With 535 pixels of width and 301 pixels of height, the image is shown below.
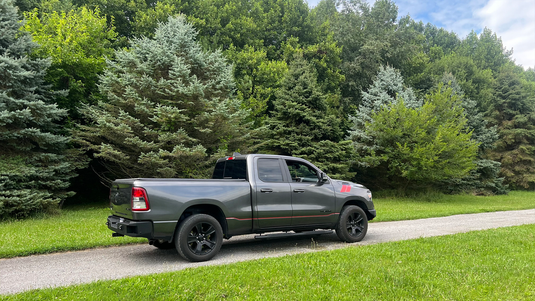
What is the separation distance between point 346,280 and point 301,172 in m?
3.49

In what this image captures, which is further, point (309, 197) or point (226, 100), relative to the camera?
point (226, 100)

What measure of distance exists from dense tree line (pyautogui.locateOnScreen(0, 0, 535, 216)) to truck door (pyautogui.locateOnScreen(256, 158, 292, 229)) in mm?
8063

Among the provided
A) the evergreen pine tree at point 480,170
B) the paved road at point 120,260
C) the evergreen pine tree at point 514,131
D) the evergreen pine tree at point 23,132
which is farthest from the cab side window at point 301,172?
the evergreen pine tree at point 514,131

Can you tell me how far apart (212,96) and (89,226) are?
347 inches

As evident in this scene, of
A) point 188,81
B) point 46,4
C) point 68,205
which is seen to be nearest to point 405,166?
point 188,81

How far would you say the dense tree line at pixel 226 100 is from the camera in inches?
551

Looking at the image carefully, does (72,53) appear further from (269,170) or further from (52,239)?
(269,170)

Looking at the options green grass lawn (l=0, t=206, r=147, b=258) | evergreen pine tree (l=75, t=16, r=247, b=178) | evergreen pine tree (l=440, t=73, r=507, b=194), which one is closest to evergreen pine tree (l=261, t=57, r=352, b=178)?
evergreen pine tree (l=75, t=16, r=247, b=178)

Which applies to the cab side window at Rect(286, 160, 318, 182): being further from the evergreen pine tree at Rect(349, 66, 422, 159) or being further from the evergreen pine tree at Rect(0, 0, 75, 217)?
the evergreen pine tree at Rect(349, 66, 422, 159)

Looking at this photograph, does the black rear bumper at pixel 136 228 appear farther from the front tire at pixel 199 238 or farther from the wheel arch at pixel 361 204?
the wheel arch at pixel 361 204

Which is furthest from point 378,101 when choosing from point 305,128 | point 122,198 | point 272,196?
point 122,198

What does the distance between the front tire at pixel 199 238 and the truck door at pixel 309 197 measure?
1804 mm

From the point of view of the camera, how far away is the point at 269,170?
741cm

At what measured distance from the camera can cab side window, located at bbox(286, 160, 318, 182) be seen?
7778 millimetres
